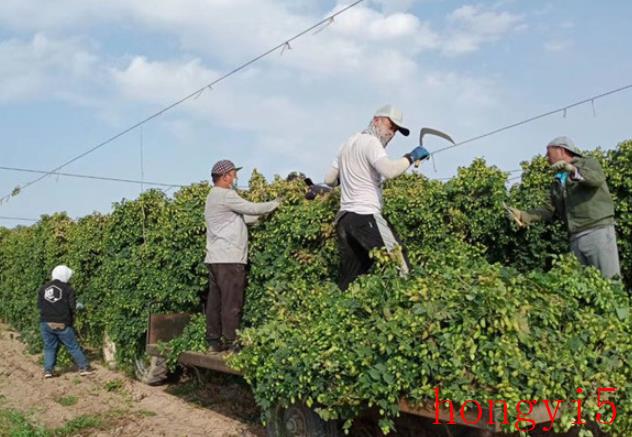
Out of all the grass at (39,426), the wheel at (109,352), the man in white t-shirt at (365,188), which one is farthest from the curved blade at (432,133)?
the wheel at (109,352)

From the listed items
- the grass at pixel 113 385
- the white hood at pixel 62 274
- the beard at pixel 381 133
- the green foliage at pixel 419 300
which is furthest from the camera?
the white hood at pixel 62 274

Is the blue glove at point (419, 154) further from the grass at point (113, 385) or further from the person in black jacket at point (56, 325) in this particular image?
the person in black jacket at point (56, 325)

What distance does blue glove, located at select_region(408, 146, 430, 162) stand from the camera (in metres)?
5.44

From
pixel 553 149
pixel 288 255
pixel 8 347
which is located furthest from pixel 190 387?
pixel 8 347

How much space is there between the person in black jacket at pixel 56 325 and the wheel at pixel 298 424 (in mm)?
6094

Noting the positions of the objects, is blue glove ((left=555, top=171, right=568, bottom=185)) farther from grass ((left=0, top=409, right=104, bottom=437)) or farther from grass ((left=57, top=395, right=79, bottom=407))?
grass ((left=57, top=395, right=79, bottom=407))

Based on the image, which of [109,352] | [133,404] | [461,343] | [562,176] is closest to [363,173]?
[562,176]

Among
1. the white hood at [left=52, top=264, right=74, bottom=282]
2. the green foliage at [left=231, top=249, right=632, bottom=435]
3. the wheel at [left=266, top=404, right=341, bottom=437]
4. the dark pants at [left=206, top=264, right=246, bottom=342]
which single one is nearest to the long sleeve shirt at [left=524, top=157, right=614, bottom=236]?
the green foliage at [left=231, top=249, right=632, bottom=435]

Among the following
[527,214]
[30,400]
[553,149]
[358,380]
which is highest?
[553,149]

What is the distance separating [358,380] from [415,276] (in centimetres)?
84

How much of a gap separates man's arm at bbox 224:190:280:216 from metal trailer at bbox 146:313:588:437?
4.50 feet

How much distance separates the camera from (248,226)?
23.3 feet

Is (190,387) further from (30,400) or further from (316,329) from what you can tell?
(316,329)

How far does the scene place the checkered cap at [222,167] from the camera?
697 cm
